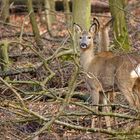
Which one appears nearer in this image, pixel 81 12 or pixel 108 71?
pixel 108 71

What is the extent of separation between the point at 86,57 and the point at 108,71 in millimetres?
588

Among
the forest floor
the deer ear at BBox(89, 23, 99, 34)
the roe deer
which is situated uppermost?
the deer ear at BBox(89, 23, 99, 34)

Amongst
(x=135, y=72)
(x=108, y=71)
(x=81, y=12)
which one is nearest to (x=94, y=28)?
(x=108, y=71)

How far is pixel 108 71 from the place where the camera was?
8938mm

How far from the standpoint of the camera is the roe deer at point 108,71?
8.70 meters

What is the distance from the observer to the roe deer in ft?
28.6

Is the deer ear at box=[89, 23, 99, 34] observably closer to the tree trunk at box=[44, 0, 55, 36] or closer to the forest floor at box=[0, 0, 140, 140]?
the forest floor at box=[0, 0, 140, 140]

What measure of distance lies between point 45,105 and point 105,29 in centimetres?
158

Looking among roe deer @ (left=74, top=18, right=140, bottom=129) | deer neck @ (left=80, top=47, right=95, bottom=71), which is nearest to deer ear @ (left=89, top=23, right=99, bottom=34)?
roe deer @ (left=74, top=18, right=140, bottom=129)

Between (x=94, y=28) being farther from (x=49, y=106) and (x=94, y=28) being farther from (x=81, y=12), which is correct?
(x=81, y=12)

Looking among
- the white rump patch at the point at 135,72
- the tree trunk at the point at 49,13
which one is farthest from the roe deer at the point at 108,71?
the tree trunk at the point at 49,13

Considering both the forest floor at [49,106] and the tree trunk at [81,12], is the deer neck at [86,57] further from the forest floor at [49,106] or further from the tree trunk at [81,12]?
the tree trunk at [81,12]

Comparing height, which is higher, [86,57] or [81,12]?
[81,12]

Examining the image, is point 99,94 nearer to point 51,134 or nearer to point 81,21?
Result: point 51,134
